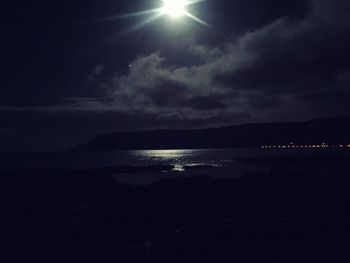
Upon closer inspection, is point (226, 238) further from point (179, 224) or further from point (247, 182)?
point (247, 182)

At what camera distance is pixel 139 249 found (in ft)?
70.5

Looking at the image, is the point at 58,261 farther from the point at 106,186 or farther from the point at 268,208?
the point at 106,186

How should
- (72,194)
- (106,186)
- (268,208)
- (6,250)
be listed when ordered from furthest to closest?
1. (106,186)
2. (72,194)
3. (268,208)
4. (6,250)

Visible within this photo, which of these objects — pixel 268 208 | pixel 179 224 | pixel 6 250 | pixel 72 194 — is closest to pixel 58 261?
pixel 6 250

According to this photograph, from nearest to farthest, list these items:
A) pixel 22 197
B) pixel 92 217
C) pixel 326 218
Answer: pixel 326 218 → pixel 92 217 → pixel 22 197

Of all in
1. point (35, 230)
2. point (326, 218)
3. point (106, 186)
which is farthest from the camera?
point (106, 186)

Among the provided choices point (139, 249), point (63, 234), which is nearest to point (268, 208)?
point (139, 249)

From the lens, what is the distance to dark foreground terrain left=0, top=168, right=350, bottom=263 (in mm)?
20728

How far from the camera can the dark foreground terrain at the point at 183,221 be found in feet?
68.0

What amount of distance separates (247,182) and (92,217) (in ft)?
69.3

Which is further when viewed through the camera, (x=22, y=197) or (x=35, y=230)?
(x=22, y=197)

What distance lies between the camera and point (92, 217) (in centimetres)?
3000

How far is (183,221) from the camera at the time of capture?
90.8 ft

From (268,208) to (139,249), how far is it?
15.4m
